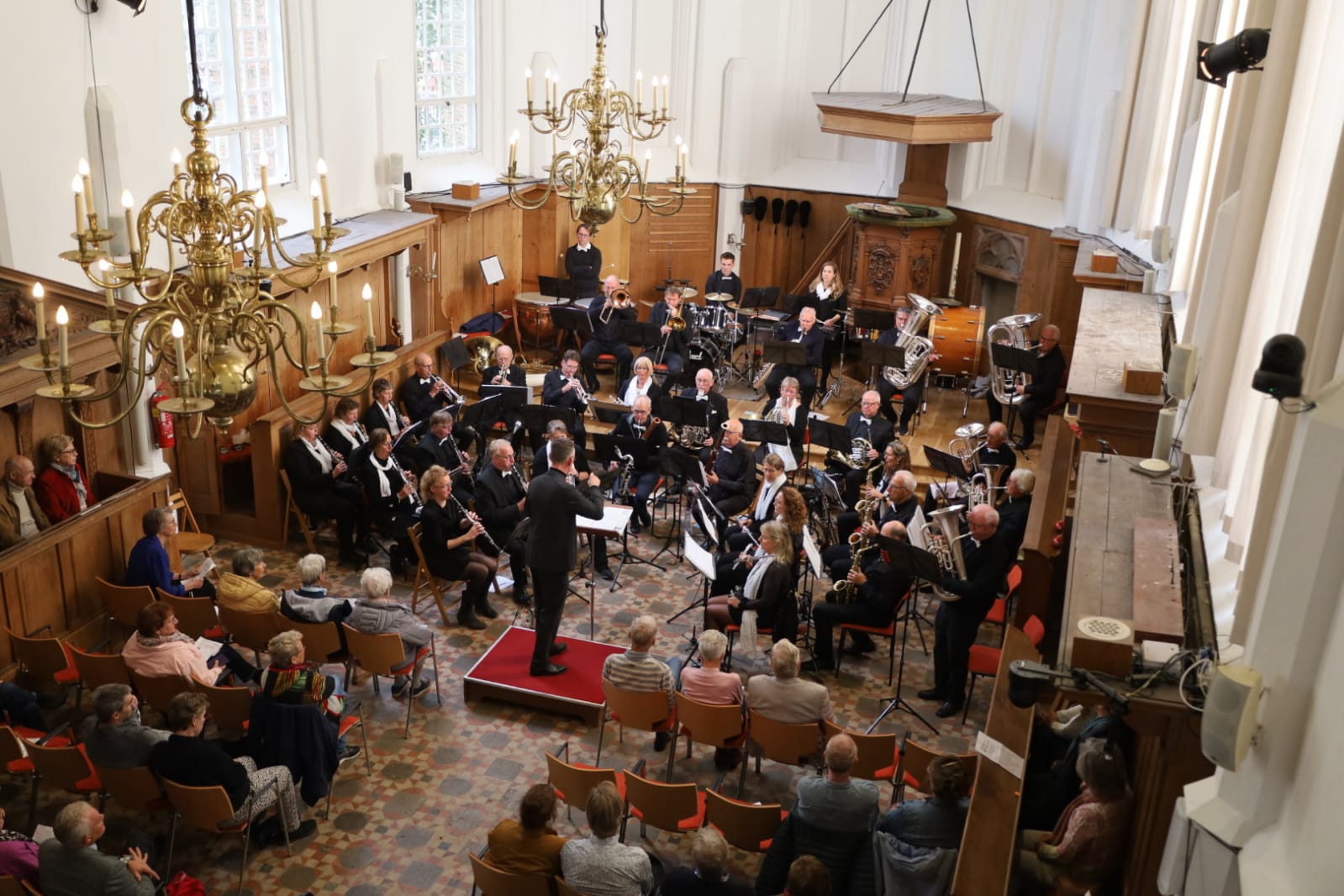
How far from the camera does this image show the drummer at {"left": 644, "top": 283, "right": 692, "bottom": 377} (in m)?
13.8

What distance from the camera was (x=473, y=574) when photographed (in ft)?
31.4

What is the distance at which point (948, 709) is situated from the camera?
28.2 ft

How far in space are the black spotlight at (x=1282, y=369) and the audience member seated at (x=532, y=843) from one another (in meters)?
3.75

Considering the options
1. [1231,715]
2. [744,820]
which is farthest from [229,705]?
[1231,715]

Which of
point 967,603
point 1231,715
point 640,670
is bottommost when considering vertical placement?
point 640,670

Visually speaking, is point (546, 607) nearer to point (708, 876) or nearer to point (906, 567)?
point (906, 567)

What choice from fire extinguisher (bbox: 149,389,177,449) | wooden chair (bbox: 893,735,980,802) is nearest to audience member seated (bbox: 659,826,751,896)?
wooden chair (bbox: 893,735,980,802)

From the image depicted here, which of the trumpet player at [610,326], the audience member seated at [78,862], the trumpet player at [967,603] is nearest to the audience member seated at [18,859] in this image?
the audience member seated at [78,862]

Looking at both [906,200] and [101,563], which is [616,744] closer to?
[101,563]

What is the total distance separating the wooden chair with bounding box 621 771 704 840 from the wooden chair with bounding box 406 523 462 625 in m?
3.52

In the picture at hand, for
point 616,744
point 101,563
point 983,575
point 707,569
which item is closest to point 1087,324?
point 983,575

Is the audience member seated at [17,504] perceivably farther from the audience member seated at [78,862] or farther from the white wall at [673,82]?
the audience member seated at [78,862]

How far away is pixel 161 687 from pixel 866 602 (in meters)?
4.84

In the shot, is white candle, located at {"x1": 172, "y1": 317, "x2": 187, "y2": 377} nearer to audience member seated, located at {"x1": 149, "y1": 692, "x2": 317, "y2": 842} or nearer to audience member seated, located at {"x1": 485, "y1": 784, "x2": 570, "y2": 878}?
audience member seated, located at {"x1": 485, "y1": 784, "x2": 570, "y2": 878}
